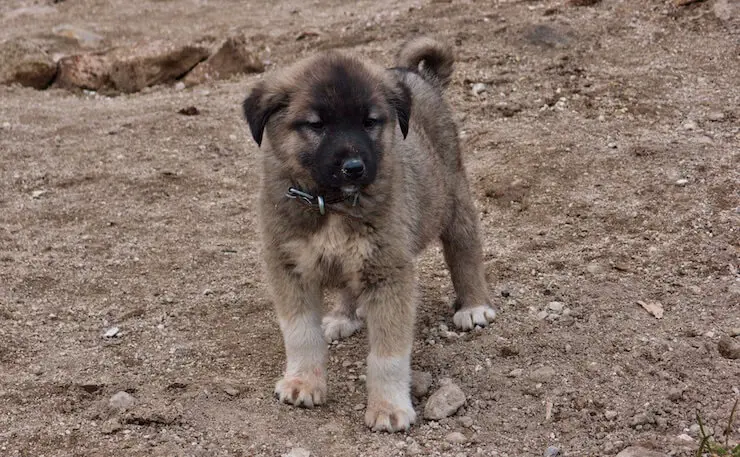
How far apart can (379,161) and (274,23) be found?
7.35m

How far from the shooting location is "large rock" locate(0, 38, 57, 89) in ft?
31.3

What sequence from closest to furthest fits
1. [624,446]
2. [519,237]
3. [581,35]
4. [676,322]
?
[624,446] < [676,322] < [519,237] < [581,35]

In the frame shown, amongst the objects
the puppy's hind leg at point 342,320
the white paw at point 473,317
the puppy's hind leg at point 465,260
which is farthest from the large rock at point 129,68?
the white paw at point 473,317

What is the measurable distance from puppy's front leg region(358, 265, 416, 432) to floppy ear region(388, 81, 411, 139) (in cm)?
72

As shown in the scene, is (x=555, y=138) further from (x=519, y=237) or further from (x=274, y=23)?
(x=274, y=23)

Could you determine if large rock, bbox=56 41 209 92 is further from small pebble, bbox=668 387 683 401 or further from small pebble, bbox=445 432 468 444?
small pebble, bbox=668 387 683 401

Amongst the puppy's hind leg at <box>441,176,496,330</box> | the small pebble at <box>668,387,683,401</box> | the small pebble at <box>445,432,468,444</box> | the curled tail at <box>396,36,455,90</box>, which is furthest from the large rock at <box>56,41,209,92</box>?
the small pebble at <box>668,387,683,401</box>

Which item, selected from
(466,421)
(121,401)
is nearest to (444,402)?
(466,421)

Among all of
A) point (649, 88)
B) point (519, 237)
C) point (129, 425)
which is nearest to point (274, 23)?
point (649, 88)

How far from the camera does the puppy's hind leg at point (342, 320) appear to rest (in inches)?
207

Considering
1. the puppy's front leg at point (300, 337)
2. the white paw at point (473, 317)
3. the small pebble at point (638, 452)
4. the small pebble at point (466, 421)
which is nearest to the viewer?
the small pebble at point (638, 452)

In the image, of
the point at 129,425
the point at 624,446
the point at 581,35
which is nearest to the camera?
the point at 624,446

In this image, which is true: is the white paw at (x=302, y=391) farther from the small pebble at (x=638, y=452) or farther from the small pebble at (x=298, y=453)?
the small pebble at (x=638, y=452)

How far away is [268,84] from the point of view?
14.3 feet
